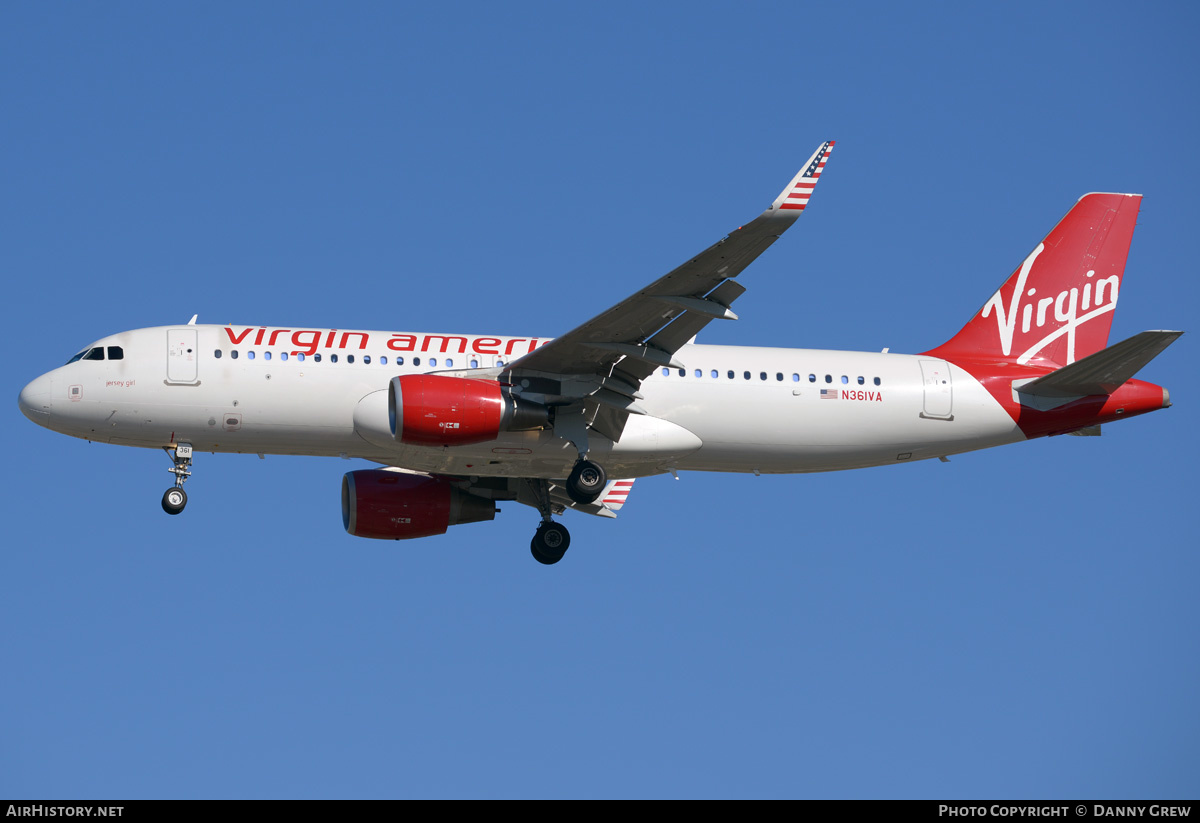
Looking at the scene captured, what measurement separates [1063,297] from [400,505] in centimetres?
1801

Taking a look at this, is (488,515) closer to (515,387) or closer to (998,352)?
(515,387)

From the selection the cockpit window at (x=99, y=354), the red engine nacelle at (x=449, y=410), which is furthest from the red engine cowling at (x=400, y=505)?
the cockpit window at (x=99, y=354)

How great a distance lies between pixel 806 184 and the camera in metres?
27.5

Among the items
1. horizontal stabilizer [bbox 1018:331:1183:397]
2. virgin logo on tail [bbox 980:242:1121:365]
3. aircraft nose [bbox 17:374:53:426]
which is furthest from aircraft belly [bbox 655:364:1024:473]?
aircraft nose [bbox 17:374:53:426]

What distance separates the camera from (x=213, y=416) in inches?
1308

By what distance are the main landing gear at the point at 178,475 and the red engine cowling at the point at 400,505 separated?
15.8 feet

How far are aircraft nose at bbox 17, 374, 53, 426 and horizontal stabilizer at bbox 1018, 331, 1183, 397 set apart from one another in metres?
23.0

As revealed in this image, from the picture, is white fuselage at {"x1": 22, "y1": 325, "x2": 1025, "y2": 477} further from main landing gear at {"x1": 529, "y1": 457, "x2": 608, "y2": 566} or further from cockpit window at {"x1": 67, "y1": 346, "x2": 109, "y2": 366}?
main landing gear at {"x1": 529, "y1": 457, "x2": 608, "y2": 566}

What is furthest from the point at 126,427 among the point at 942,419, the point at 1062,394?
the point at 1062,394

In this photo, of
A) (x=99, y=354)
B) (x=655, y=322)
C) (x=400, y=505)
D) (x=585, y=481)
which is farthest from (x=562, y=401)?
(x=99, y=354)

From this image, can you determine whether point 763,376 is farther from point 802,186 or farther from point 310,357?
point 310,357

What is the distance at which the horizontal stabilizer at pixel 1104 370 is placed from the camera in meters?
32.6
